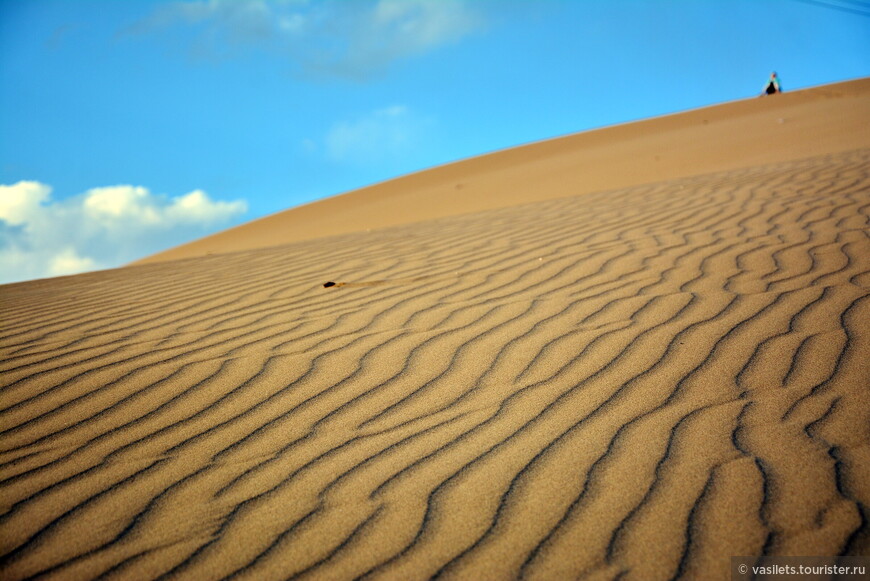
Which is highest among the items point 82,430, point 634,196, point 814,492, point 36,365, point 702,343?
point 634,196

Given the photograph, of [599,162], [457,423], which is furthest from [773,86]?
[457,423]

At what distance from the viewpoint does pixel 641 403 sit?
239 centimetres

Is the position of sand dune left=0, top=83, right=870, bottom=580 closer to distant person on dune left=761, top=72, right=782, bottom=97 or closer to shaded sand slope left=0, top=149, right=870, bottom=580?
shaded sand slope left=0, top=149, right=870, bottom=580

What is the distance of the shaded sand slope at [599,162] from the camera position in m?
13.3

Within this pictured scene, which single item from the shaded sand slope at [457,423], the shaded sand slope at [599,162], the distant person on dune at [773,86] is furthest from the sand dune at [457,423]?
the distant person on dune at [773,86]

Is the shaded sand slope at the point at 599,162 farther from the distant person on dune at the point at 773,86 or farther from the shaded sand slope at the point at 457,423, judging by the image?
the shaded sand slope at the point at 457,423

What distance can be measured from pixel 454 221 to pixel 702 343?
16.3ft

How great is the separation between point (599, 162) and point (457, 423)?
15461 millimetres

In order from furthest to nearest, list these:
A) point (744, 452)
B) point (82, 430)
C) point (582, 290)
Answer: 1. point (582, 290)
2. point (82, 430)
3. point (744, 452)

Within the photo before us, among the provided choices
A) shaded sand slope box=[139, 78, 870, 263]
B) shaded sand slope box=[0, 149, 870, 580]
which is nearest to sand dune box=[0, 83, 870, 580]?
shaded sand slope box=[0, 149, 870, 580]

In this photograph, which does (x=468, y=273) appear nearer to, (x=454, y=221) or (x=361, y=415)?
(x=361, y=415)

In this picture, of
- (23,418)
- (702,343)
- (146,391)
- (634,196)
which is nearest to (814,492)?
(702,343)

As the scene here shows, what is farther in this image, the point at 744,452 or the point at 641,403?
the point at 641,403

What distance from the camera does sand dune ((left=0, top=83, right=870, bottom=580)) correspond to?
5.71 ft
